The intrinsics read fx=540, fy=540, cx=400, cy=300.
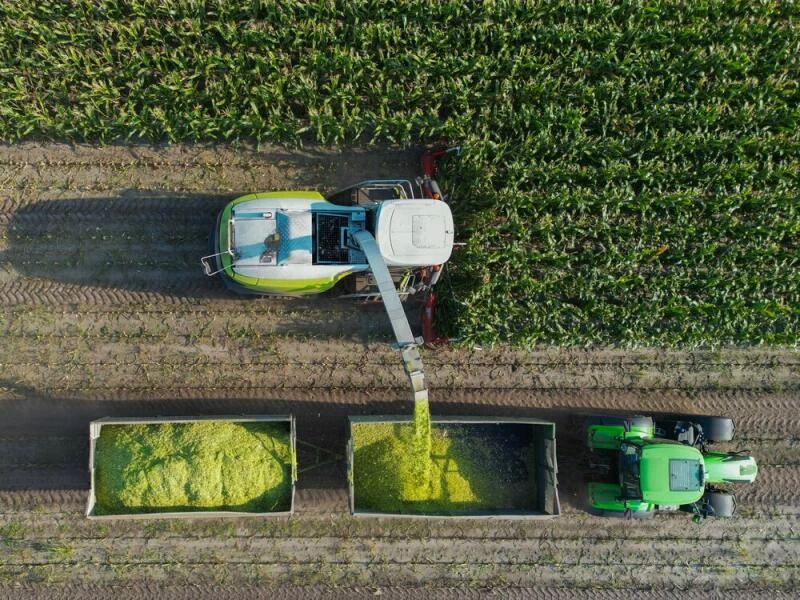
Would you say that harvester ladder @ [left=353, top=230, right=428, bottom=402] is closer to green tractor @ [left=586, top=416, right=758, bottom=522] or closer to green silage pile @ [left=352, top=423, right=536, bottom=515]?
green silage pile @ [left=352, top=423, right=536, bottom=515]

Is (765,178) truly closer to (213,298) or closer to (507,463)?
(507,463)

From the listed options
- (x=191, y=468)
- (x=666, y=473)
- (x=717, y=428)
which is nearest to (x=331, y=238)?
(x=191, y=468)

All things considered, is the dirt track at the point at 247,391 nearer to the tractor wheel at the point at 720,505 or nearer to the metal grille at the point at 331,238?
the tractor wheel at the point at 720,505

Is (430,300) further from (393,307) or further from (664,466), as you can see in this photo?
(664,466)

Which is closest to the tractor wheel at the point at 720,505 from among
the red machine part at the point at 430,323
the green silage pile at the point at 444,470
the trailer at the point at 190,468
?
the green silage pile at the point at 444,470

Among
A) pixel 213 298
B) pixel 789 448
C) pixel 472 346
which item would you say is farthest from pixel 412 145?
pixel 789 448

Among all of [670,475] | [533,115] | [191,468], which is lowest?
[670,475]

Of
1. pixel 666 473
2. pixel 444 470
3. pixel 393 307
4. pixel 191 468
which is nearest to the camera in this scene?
pixel 393 307
